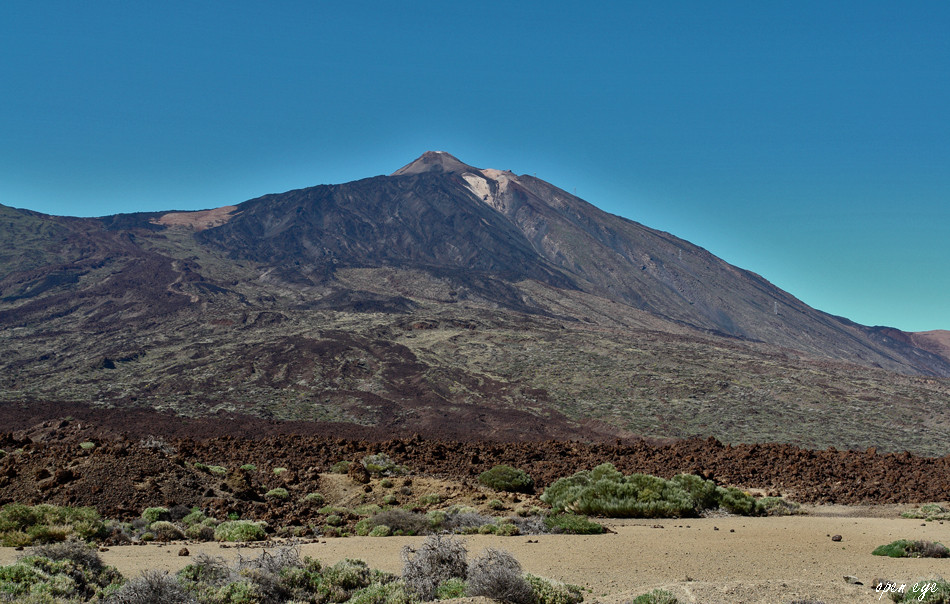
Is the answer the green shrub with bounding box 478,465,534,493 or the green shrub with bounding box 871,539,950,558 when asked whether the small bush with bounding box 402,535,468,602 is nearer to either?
the green shrub with bounding box 871,539,950,558

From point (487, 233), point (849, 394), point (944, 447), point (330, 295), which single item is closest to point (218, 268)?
point (330, 295)

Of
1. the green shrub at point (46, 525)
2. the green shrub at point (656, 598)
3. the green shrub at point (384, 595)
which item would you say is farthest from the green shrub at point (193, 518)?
the green shrub at point (656, 598)

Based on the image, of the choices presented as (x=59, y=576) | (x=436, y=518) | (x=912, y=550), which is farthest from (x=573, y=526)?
(x=59, y=576)

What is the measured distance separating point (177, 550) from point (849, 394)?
54050mm

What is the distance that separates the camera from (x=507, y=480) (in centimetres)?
1571

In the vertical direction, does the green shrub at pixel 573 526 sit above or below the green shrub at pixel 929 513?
below

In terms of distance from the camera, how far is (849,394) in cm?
5188

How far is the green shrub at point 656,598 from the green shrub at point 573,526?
14.5ft

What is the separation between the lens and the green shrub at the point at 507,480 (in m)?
15.6

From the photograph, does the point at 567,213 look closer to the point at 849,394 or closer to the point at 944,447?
the point at 849,394

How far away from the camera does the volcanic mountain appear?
44.7 m

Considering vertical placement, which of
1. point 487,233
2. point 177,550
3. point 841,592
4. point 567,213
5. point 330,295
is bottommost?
point 177,550

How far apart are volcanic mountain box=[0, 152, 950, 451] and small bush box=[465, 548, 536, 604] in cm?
3014

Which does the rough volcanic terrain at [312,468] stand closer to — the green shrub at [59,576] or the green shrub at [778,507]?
the green shrub at [778,507]
